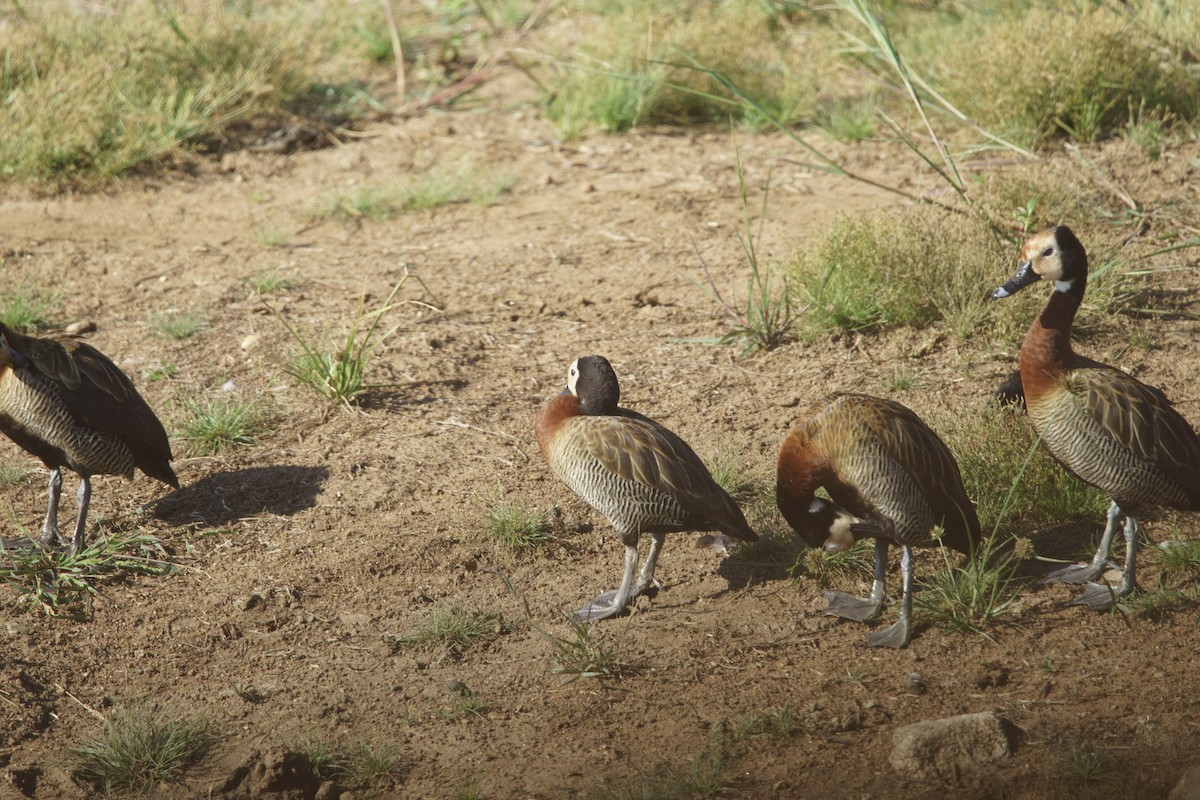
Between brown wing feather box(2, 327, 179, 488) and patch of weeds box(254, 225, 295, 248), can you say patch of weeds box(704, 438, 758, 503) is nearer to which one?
brown wing feather box(2, 327, 179, 488)

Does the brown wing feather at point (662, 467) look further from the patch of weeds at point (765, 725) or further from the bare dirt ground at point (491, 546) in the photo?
the patch of weeds at point (765, 725)

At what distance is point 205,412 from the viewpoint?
20.3 ft

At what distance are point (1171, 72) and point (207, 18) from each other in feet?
25.1

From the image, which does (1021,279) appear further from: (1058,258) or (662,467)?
(662,467)

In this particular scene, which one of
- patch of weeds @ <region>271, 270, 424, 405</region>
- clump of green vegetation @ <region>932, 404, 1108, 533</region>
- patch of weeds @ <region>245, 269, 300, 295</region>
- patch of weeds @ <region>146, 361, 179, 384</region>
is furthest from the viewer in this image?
patch of weeds @ <region>245, 269, 300, 295</region>

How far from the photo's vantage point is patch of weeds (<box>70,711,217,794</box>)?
4016 millimetres

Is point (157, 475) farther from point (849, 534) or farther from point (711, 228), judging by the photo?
point (711, 228)

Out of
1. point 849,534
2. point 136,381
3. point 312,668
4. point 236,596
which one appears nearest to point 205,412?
point 136,381

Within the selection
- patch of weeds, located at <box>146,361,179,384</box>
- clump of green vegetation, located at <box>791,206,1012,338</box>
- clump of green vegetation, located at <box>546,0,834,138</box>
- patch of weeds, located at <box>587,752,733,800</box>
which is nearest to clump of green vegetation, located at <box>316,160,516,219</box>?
clump of green vegetation, located at <box>546,0,834,138</box>

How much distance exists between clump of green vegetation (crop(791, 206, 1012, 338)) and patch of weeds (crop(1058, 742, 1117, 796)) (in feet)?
10.4

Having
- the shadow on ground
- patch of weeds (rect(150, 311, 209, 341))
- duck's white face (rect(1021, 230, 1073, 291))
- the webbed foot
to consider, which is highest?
duck's white face (rect(1021, 230, 1073, 291))

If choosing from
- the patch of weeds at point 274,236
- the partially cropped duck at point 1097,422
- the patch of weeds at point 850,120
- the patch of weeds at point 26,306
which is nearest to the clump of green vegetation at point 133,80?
the patch of weeds at point 274,236


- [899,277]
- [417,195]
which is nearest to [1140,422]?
[899,277]

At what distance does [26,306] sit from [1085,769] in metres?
6.11
